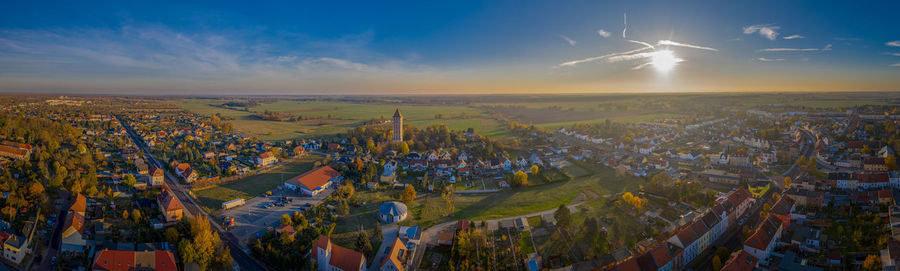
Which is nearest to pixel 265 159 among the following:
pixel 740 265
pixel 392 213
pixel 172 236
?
pixel 172 236

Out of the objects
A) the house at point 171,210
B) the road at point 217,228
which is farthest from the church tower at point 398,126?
the house at point 171,210

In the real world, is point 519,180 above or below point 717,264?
above

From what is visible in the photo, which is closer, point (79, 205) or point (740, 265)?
point (740, 265)

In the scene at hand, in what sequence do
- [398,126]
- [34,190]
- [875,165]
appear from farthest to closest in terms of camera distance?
[398,126] → [875,165] → [34,190]

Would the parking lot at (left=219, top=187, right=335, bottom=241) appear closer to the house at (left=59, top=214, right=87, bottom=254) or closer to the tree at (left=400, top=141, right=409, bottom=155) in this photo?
the house at (left=59, top=214, right=87, bottom=254)

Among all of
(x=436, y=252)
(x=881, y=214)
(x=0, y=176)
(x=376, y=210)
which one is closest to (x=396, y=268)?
(x=436, y=252)

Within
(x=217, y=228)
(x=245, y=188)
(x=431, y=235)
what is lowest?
(x=431, y=235)

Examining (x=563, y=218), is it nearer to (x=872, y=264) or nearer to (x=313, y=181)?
(x=872, y=264)

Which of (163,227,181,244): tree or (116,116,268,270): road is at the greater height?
(163,227,181,244): tree

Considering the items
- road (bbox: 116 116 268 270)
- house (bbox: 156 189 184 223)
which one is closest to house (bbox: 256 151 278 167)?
road (bbox: 116 116 268 270)
